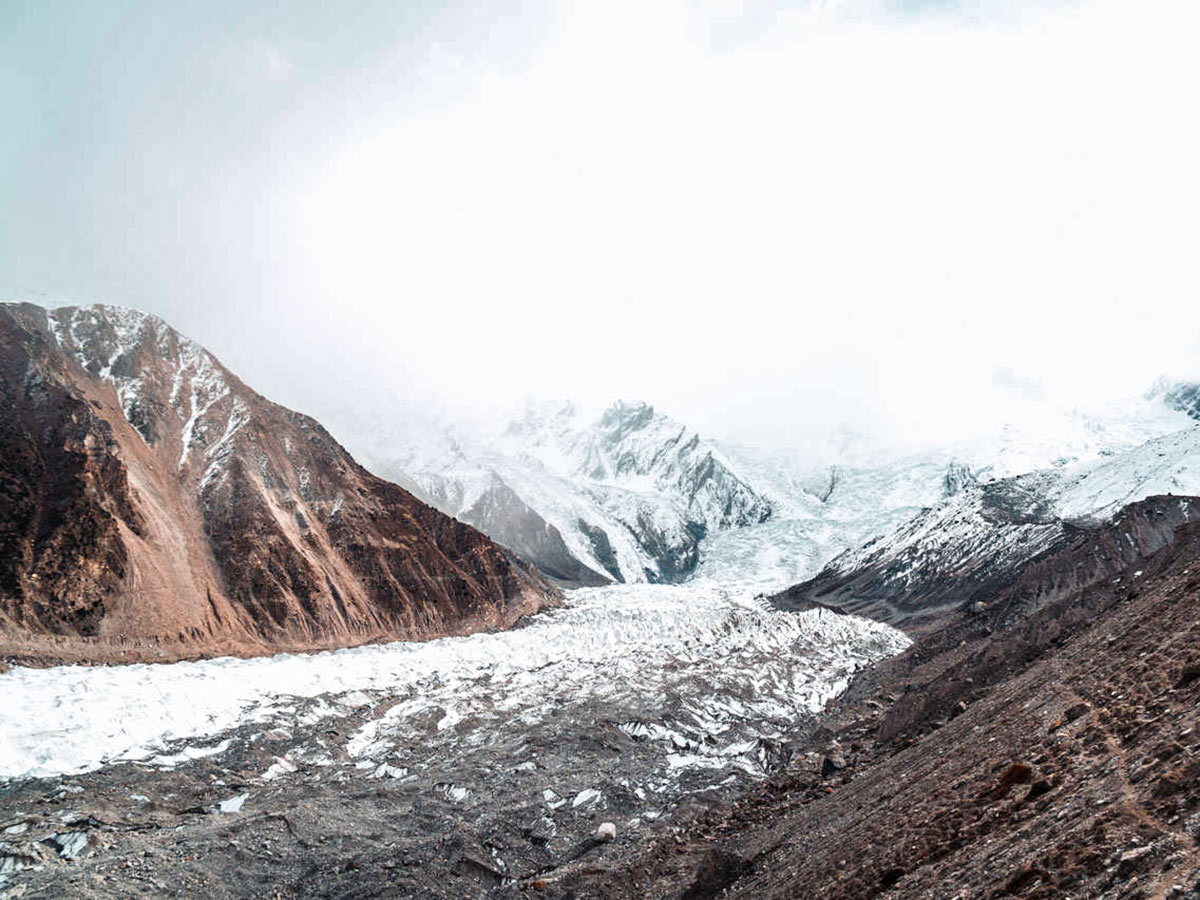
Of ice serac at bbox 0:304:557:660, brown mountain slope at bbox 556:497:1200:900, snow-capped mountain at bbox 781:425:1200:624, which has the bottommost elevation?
snow-capped mountain at bbox 781:425:1200:624

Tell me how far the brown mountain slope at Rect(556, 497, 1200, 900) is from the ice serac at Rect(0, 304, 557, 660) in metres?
50.6

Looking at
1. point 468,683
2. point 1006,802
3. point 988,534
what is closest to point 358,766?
point 468,683

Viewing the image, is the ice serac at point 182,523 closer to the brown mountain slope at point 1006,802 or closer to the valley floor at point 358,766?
the valley floor at point 358,766

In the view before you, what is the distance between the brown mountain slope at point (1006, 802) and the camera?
340 inches

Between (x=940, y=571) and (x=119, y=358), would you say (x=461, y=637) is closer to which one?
(x=119, y=358)

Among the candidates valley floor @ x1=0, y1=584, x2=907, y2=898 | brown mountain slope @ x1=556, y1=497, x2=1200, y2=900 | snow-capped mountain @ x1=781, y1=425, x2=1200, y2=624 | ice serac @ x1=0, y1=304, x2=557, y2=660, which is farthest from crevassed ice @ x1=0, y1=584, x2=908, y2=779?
snow-capped mountain @ x1=781, y1=425, x2=1200, y2=624

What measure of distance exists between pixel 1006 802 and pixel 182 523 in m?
80.4

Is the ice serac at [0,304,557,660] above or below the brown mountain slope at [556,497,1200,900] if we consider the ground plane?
above

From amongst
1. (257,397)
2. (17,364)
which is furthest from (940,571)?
(17,364)

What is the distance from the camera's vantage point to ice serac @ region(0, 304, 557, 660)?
182 feet

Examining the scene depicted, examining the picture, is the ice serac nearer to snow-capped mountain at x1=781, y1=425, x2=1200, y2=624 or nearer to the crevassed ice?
the crevassed ice

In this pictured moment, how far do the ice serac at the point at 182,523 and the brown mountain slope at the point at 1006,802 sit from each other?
5064 centimetres

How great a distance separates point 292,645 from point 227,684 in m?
25.0

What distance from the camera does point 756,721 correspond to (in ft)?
171
